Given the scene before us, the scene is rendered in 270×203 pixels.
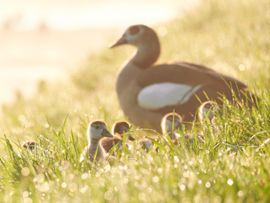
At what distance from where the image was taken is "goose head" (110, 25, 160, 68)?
983cm

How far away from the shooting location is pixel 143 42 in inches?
396

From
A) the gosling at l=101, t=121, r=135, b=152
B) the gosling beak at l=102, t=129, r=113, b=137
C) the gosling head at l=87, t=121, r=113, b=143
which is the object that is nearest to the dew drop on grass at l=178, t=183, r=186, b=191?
the gosling at l=101, t=121, r=135, b=152

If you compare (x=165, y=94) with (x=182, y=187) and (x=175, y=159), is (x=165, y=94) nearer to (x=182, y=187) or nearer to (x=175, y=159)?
(x=175, y=159)

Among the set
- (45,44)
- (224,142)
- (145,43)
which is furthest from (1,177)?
(45,44)

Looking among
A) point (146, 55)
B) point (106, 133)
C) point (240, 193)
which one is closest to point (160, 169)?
point (240, 193)

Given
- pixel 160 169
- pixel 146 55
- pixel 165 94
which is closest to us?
pixel 160 169

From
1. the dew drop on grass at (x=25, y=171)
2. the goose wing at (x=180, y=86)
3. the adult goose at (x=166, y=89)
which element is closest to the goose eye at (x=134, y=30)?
the adult goose at (x=166, y=89)

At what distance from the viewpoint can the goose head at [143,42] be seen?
387 inches

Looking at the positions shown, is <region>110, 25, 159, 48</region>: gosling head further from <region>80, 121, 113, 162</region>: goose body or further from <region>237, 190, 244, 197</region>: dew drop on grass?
<region>237, 190, 244, 197</region>: dew drop on grass

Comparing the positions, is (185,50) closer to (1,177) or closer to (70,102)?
(70,102)

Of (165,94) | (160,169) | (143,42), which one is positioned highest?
(160,169)

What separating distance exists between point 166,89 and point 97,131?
2.09 metres

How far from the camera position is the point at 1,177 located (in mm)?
5867

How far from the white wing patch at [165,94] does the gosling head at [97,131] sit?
6.14 feet
